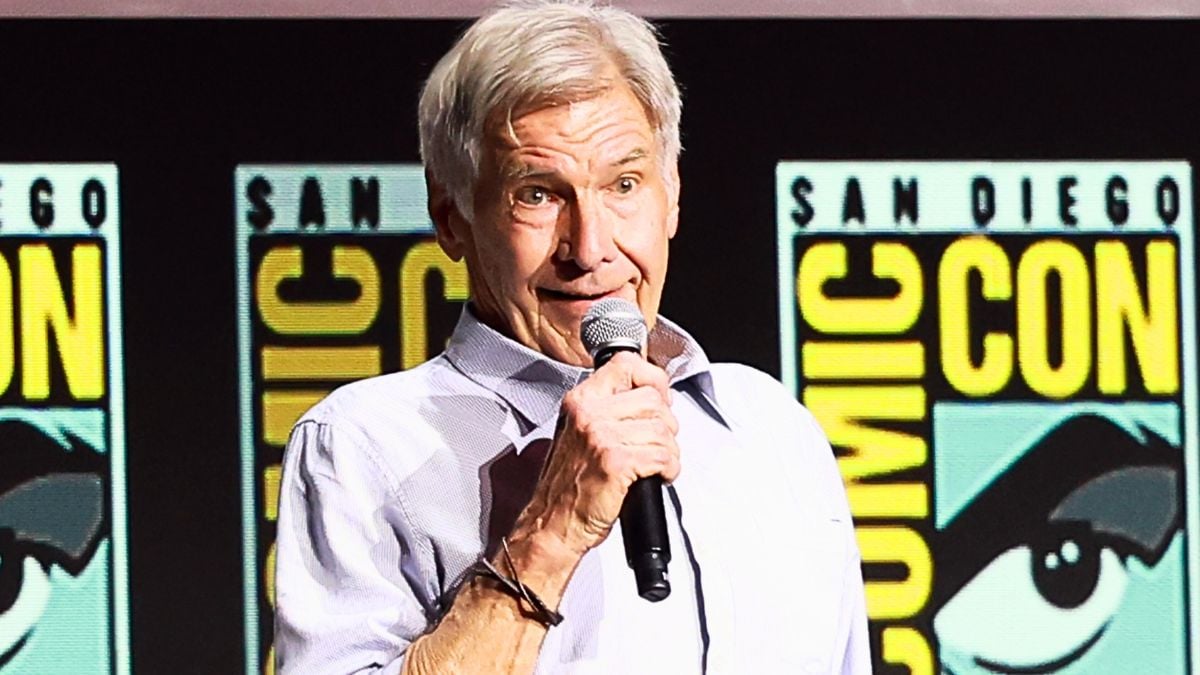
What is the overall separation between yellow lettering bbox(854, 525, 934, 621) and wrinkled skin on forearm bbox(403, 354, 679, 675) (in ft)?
5.68

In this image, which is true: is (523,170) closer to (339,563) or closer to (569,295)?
(569,295)

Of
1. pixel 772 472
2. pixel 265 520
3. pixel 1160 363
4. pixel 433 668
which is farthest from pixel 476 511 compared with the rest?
pixel 1160 363

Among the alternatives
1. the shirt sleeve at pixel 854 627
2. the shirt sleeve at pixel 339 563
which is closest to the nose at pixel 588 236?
the shirt sleeve at pixel 339 563

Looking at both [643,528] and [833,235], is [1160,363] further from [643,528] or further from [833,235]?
[643,528]

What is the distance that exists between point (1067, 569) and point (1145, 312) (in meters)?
0.43

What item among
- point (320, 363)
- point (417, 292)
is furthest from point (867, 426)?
point (320, 363)

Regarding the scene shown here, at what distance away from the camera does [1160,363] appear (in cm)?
320

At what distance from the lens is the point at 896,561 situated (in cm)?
319

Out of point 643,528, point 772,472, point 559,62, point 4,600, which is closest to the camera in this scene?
point 643,528

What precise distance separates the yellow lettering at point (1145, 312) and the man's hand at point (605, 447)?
188 cm

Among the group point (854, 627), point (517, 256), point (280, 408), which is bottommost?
point (854, 627)

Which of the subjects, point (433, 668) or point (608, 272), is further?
point (608, 272)

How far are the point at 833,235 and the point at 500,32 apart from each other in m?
1.61

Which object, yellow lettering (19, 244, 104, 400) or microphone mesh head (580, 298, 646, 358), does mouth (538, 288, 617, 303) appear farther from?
yellow lettering (19, 244, 104, 400)
